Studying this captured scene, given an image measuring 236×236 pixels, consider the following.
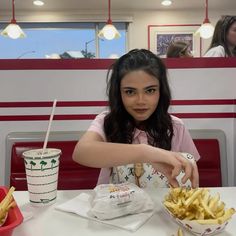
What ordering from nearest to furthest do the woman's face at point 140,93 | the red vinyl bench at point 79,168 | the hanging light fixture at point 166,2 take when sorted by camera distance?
the woman's face at point 140,93
the red vinyl bench at point 79,168
the hanging light fixture at point 166,2

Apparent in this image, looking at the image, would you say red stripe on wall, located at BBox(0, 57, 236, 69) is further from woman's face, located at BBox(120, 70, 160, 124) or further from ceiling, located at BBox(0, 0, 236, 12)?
ceiling, located at BBox(0, 0, 236, 12)

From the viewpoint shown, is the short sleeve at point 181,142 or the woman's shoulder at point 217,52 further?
the woman's shoulder at point 217,52

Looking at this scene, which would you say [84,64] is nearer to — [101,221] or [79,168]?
[79,168]

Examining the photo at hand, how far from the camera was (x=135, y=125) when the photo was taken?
1.53 meters

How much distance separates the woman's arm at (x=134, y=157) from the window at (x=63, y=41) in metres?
5.99

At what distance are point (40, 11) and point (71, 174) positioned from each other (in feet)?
19.2

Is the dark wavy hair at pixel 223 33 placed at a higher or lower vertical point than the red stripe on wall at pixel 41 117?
higher

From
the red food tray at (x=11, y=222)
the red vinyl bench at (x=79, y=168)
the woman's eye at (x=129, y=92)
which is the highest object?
the woman's eye at (x=129, y=92)

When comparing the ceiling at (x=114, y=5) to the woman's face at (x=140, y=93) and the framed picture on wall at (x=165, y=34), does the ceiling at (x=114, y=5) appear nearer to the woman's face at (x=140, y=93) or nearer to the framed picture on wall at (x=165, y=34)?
the framed picture on wall at (x=165, y=34)

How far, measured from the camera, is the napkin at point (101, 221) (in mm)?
905

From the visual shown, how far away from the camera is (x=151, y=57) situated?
1.50 m

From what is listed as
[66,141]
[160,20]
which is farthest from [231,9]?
[66,141]

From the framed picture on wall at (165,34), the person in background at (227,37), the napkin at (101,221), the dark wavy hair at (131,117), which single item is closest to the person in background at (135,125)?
the dark wavy hair at (131,117)

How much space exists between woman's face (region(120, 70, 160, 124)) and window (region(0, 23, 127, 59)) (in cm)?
575
